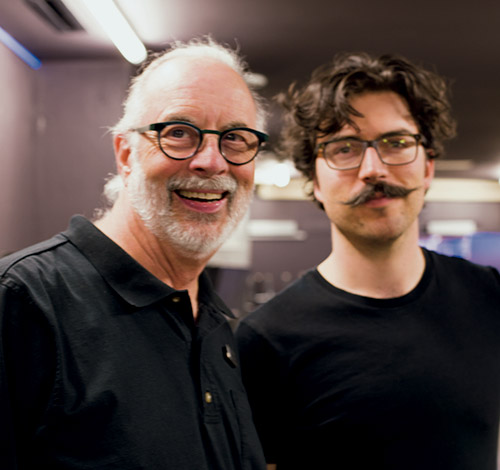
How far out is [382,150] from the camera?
4.93 ft

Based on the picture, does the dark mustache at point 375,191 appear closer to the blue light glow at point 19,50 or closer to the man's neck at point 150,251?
the man's neck at point 150,251

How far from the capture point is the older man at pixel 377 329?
4.40ft

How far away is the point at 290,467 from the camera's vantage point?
1.41 metres

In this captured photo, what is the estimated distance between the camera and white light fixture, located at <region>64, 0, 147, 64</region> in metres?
2.62

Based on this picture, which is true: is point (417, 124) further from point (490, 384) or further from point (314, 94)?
point (490, 384)

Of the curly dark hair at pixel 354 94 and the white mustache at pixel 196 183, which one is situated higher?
the curly dark hair at pixel 354 94

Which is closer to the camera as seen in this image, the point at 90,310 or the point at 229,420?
the point at 90,310

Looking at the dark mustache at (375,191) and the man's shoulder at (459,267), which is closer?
the dark mustache at (375,191)

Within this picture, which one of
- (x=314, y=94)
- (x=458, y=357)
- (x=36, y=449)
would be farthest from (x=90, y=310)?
(x=314, y=94)

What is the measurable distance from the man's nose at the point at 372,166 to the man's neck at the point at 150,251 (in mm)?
579

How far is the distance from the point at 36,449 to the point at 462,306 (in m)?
1.24

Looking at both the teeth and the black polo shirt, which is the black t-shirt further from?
the teeth

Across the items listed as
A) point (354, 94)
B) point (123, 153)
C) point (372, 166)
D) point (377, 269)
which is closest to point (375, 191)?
point (372, 166)

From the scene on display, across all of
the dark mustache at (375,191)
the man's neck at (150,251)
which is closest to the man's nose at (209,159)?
the man's neck at (150,251)
